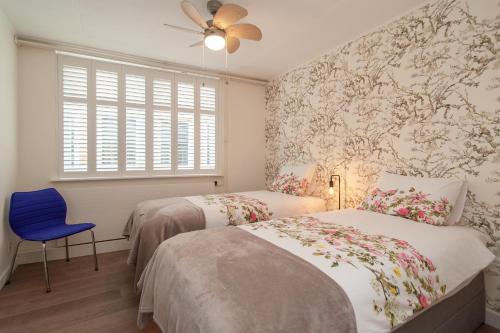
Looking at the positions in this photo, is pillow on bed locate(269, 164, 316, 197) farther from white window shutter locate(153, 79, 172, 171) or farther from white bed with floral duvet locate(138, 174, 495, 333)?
white window shutter locate(153, 79, 172, 171)

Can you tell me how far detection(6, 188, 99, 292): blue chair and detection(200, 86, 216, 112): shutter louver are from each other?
7.05 feet

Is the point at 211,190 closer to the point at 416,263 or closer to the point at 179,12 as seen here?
the point at 179,12

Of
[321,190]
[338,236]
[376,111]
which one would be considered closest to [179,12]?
[376,111]

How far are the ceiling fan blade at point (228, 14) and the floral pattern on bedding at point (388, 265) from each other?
1.68m

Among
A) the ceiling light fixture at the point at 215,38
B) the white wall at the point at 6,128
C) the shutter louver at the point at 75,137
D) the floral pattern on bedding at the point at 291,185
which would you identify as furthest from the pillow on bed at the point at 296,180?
the white wall at the point at 6,128

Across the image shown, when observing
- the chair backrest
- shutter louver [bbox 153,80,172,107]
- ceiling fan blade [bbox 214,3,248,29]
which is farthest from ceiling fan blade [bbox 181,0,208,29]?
the chair backrest

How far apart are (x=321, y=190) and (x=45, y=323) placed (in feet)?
9.54

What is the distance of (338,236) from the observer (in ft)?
5.02

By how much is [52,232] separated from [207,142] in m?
2.15

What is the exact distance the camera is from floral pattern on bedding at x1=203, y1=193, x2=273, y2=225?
2.37m

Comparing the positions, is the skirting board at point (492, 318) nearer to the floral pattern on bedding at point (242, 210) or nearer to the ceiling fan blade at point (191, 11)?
the floral pattern on bedding at point (242, 210)

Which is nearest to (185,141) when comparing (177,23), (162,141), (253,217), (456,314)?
(162,141)

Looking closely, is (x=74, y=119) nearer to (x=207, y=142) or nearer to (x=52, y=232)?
(x=52, y=232)

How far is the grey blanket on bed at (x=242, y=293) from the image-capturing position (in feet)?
2.76
